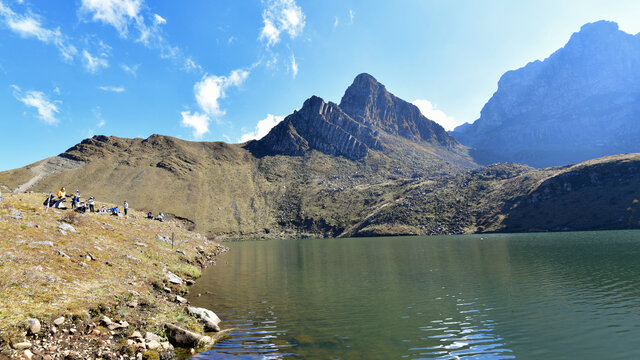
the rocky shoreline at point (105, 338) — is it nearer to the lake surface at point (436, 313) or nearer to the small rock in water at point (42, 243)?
the lake surface at point (436, 313)

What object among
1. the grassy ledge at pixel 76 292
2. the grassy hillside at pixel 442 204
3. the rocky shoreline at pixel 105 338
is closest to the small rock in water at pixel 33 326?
the rocky shoreline at pixel 105 338

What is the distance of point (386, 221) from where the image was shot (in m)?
163

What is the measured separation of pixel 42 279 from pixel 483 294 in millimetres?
32594

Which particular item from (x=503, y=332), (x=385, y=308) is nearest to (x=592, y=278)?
(x=503, y=332)

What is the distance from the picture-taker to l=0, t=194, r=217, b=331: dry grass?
15.3 meters

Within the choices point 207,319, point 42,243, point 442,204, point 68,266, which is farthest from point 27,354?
point 442,204

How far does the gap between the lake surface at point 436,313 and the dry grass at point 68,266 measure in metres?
6.08

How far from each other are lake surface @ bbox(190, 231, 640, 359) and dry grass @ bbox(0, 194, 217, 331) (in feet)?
19.9

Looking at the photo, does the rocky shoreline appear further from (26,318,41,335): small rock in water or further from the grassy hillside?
the grassy hillside

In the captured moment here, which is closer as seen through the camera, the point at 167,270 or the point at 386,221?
the point at 167,270

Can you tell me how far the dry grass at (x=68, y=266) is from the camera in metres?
15.3

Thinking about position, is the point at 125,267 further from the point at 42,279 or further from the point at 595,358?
the point at 595,358

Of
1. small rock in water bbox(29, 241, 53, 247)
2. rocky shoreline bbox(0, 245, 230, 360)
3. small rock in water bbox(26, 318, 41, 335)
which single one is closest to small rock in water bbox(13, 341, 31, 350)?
rocky shoreline bbox(0, 245, 230, 360)

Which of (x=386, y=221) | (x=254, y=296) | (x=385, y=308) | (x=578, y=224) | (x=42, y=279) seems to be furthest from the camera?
(x=386, y=221)
